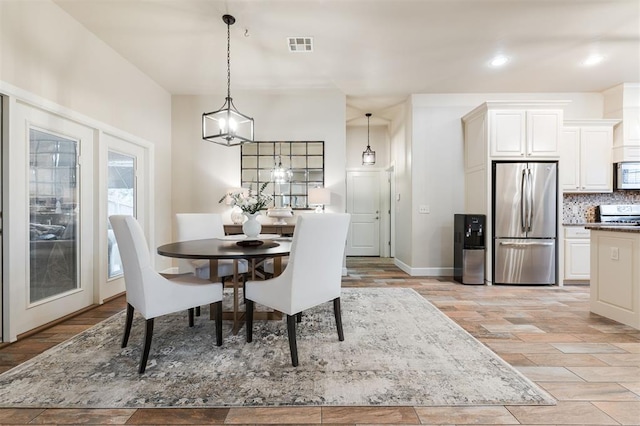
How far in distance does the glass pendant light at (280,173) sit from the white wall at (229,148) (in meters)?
0.35

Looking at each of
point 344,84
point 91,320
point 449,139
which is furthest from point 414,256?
point 91,320

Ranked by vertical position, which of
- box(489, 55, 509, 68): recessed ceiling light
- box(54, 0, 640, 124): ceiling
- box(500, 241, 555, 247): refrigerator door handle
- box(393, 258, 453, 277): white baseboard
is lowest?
box(393, 258, 453, 277): white baseboard

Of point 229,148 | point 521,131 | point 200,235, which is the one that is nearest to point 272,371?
point 200,235

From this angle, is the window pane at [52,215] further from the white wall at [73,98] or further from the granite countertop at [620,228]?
the granite countertop at [620,228]

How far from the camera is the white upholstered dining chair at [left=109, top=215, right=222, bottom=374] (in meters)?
1.82

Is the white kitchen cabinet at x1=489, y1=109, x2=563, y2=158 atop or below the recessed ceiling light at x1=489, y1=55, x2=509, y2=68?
below

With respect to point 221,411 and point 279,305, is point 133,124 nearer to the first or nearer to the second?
point 279,305

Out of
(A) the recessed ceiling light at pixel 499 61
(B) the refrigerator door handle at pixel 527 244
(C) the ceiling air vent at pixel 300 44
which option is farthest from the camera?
(B) the refrigerator door handle at pixel 527 244

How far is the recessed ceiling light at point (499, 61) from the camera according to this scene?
3.51 meters

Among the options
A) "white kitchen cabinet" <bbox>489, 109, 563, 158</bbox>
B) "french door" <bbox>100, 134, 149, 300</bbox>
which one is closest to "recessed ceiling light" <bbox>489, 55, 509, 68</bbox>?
"white kitchen cabinet" <bbox>489, 109, 563, 158</bbox>

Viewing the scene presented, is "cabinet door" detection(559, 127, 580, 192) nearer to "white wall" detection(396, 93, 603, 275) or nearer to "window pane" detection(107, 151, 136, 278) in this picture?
"white wall" detection(396, 93, 603, 275)

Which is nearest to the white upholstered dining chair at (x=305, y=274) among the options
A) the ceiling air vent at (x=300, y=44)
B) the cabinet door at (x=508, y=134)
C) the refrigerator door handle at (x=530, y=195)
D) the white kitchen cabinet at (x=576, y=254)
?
the ceiling air vent at (x=300, y=44)

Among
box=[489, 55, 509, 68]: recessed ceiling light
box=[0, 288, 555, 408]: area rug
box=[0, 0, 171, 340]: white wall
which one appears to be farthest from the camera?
box=[489, 55, 509, 68]: recessed ceiling light

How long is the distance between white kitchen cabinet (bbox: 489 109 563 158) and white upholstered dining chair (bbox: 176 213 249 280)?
11.9 feet
